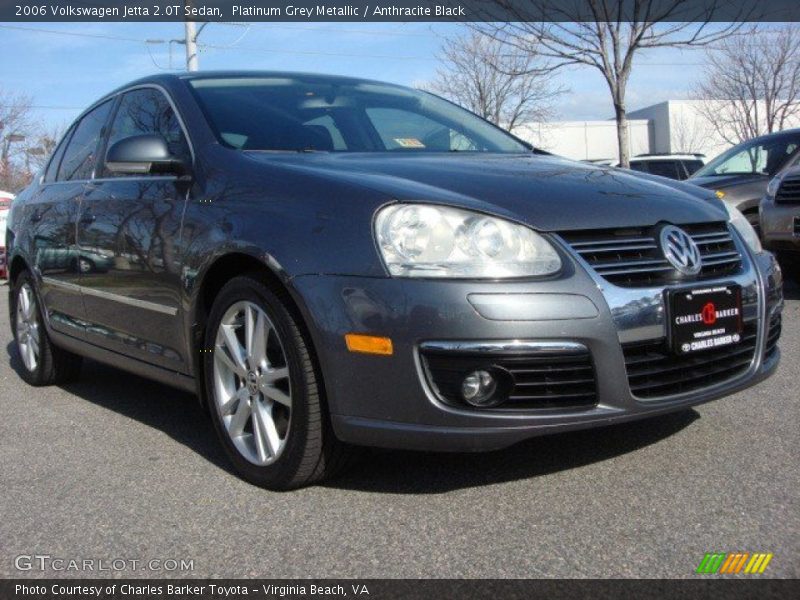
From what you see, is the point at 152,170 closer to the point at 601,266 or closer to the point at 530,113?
the point at 601,266

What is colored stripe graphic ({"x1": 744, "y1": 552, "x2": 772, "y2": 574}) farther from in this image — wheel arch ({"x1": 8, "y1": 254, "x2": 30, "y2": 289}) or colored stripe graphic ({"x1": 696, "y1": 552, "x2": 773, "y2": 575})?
wheel arch ({"x1": 8, "y1": 254, "x2": 30, "y2": 289})

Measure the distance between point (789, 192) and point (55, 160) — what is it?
5.60 metres

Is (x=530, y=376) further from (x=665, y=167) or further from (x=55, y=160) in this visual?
(x=665, y=167)

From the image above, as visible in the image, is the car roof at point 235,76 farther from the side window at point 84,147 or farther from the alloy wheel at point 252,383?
the alloy wheel at point 252,383

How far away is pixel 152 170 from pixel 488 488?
1.85 metres

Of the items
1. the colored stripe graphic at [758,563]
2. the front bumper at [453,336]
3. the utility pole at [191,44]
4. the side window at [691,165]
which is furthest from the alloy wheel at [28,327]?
the utility pole at [191,44]

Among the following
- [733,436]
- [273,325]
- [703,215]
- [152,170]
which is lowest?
[733,436]

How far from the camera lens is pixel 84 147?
4973mm

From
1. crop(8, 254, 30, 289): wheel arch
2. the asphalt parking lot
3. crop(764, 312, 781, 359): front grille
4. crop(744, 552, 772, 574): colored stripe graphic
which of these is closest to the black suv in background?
the asphalt parking lot

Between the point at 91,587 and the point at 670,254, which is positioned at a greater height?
the point at 670,254

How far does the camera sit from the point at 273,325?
10.2ft

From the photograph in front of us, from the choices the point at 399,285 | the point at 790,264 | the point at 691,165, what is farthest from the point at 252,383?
the point at 691,165

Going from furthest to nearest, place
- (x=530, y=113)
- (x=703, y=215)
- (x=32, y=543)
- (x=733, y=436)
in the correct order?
(x=530, y=113), (x=733, y=436), (x=703, y=215), (x=32, y=543)

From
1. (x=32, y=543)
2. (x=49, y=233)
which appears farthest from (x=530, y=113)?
(x=32, y=543)
